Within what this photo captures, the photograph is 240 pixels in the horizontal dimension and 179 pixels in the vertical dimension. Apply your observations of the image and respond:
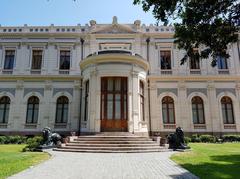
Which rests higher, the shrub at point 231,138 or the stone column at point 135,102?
the stone column at point 135,102

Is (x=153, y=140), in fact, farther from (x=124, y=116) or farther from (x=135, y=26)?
(x=135, y=26)

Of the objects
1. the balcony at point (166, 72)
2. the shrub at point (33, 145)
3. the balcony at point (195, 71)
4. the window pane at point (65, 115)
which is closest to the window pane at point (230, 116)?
the balcony at point (195, 71)

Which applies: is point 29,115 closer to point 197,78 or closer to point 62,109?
point 62,109

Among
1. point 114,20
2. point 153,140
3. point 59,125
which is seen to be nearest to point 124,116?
point 153,140

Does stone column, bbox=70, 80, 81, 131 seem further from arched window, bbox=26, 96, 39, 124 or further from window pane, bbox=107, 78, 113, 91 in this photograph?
window pane, bbox=107, 78, 113, 91

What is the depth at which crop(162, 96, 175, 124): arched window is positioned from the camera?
75.9 feet

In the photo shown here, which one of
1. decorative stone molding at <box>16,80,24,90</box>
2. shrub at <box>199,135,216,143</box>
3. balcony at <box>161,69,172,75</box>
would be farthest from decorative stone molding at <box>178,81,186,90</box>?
decorative stone molding at <box>16,80,24,90</box>

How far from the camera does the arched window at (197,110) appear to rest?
23188 mm

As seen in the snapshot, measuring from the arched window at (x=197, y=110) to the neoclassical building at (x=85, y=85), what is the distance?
0.05 m

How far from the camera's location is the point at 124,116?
59.4 feet

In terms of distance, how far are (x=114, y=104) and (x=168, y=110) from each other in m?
7.24

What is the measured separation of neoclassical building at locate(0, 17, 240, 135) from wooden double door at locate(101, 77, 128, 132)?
10.8 ft

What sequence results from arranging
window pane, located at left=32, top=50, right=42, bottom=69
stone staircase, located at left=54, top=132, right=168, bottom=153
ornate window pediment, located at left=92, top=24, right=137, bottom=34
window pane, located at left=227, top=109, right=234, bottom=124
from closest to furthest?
stone staircase, located at left=54, top=132, right=168, bottom=153, window pane, located at left=227, top=109, right=234, bottom=124, window pane, located at left=32, top=50, right=42, bottom=69, ornate window pediment, located at left=92, top=24, right=137, bottom=34

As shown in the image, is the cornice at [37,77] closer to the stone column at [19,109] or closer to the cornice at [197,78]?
the stone column at [19,109]
